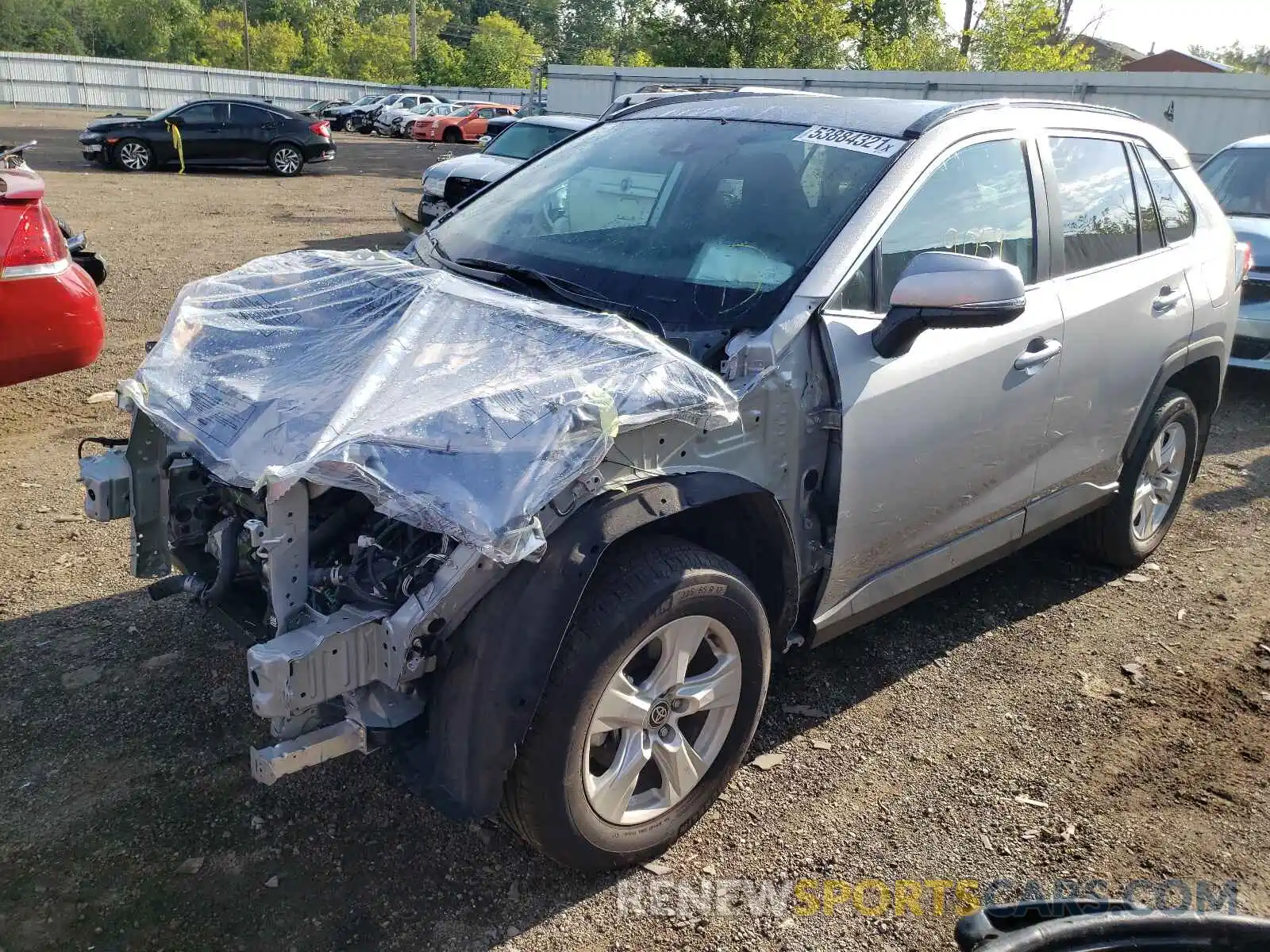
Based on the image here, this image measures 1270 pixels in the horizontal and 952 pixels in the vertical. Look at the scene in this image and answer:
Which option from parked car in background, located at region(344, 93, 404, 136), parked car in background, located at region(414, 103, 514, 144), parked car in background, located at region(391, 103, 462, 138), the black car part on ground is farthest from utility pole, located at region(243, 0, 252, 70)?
the black car part on ground

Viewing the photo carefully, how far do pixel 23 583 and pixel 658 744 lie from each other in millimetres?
2892

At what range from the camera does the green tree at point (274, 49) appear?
2913 inches

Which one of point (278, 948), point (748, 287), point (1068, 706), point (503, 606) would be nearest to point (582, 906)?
point (278, 948)

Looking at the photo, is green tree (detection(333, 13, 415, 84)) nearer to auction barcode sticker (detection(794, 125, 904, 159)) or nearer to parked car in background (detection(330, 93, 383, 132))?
parked car in background (detection(330, 93, 383, 132))

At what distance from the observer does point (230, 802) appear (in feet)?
9.82

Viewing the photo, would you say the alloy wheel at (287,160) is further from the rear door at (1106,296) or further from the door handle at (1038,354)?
the door handle at (1038,354)

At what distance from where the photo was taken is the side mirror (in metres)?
2.81

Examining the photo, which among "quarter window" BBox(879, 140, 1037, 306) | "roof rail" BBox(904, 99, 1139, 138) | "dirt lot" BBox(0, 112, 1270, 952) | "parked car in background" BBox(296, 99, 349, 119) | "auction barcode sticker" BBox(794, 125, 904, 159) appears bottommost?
"dirt lot" BBox(0, 112, 1270, 952)

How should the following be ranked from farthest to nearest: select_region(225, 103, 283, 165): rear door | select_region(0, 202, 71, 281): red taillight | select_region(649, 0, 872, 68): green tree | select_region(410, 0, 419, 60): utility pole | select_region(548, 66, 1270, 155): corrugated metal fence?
select_region(410, 0, 419, 60): utility pole < select_region(649, 0, 872, 68): green tree < select_region(225, 103, 283, 165): rear door < select_region(548, 66, 1270, 155): corrugated metal fence < select_region(0, 202, 71, 281): red taillight

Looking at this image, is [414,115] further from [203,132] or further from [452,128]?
[203,132]

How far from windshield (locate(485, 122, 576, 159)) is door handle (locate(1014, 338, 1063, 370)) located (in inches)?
431

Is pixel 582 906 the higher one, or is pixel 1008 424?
pixel 1008 424

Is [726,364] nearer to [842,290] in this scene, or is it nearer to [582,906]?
[842,290]

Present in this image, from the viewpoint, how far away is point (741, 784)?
3.21 m
